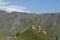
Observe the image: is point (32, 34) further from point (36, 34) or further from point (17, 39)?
point (17, 39)

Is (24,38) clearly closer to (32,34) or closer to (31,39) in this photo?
(31,39)

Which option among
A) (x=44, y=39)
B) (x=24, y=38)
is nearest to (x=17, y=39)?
(x=24, y=38)

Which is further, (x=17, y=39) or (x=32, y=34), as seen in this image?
(x=32, y=34)

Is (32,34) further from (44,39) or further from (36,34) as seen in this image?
(44,39)

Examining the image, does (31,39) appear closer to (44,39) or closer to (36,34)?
(44,39)

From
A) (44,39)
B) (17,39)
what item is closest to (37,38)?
(44,39)

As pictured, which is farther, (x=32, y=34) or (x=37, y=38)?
(x=32, y=34)
